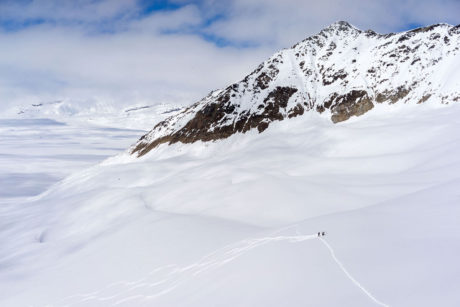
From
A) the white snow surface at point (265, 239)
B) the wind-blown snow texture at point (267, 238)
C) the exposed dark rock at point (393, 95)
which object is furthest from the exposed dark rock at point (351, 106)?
the white snow surface at point (265, 239)

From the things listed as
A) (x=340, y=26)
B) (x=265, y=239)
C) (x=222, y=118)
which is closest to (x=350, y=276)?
(x=265, y=239)

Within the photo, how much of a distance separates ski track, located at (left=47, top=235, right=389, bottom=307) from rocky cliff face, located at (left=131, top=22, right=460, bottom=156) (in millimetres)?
69961

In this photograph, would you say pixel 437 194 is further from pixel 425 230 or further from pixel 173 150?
pixel 173 150

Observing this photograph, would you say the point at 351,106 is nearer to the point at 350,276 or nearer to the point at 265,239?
the point at 265,239

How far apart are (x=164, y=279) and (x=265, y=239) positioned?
511 centimetres

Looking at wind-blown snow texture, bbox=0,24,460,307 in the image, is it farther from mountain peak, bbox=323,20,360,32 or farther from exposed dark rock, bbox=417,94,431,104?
mountain peak, bbox=323,20,360,32

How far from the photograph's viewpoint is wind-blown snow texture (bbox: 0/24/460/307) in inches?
355

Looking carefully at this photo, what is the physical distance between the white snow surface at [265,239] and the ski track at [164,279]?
71 millimetres

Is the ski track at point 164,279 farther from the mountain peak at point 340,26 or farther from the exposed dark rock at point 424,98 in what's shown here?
the mountain peak at point 340,26

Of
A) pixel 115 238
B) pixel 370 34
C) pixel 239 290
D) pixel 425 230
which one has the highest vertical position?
pixel 370 34

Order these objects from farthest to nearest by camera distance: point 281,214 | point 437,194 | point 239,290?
point 281,214 < point 437,194 < point 239,290

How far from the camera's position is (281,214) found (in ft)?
68.8

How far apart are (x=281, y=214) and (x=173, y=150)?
66.9m

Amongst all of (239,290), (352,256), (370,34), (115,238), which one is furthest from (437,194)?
(370,34)
